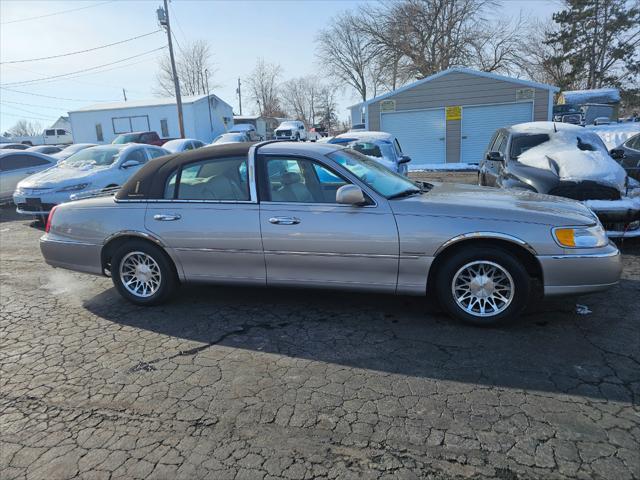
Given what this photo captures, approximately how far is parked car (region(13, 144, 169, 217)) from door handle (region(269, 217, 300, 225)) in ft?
19.0

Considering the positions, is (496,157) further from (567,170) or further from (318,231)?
(318,231)

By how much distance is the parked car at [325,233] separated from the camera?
12.4ft

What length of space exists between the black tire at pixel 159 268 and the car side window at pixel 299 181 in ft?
4.15

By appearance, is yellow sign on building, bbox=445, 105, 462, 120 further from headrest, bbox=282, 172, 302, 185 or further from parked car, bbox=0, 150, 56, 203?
headrest, bbox=282, 172, 302, 185

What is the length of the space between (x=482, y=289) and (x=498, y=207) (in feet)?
2.34

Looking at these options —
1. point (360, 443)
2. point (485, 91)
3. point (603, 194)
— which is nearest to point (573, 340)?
point (360, 443)

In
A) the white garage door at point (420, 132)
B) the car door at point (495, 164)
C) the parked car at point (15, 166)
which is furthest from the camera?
the white garage door at point (420, 132)

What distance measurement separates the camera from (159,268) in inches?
181

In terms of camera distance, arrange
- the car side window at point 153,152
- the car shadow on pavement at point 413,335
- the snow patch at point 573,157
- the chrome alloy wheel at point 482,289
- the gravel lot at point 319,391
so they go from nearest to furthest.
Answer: the gravel lot at point 319,391 < the car shadow on pavement at point 413,335 < the chrome alloy wheel at point 482,289 < the snow patch at point 573,157 < the car side window at point 153,152

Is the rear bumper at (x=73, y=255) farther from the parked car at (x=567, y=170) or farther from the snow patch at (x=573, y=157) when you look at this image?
the snow patch at (x=573, y=157)

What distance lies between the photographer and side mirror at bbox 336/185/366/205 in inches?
153

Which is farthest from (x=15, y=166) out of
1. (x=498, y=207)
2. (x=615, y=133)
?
(x=615, y=133)

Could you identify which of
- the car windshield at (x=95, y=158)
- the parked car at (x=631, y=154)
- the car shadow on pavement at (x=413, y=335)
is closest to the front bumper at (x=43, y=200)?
the car windshield at (x=95, y=158)

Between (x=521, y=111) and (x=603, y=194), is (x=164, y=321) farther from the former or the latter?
(x=521, y=111)
